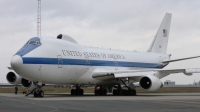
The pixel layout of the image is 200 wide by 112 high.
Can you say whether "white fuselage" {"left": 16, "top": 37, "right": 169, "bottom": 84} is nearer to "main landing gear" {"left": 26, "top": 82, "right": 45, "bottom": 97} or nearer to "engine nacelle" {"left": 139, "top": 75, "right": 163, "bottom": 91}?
"main landing gear" {"left": 26, "top": 82, "right": 45, "bottom": 97}

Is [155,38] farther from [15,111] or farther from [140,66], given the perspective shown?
[15,111]

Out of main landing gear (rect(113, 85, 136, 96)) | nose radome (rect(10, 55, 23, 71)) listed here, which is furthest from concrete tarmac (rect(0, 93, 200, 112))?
main landing gear (rect(113, 85, 136, 96))

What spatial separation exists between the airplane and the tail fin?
4.08m

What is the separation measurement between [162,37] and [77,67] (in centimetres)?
1795

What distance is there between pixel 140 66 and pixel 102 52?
6.20 m

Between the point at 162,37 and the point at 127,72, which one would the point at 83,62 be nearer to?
the point at 127,72

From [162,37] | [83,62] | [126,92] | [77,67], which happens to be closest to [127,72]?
[126,92]

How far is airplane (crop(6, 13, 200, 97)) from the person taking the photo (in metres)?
28.1

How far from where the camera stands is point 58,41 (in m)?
31.0

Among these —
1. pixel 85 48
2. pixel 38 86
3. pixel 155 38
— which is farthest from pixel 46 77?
pixel 155 38

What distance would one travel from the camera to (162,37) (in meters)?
46.0

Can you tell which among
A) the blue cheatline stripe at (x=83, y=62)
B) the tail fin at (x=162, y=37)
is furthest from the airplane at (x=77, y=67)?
the tail fin at (x=162, y=37)

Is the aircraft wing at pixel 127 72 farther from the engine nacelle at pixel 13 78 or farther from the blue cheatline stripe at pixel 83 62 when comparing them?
the engine nacelle at pixel 13 78

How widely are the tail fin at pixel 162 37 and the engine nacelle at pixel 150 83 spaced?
45.8 feet
